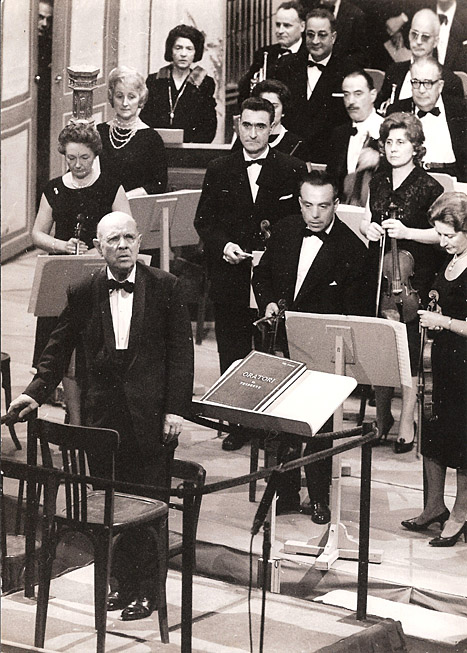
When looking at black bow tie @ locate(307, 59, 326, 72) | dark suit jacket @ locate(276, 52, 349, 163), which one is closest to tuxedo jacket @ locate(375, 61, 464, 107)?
dark suit jacket @ locate(276, 52, 349, 163)

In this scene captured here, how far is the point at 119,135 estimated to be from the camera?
6191 millimetres

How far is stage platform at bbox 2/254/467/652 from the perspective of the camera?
17.4 feet

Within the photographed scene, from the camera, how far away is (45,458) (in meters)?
4.86

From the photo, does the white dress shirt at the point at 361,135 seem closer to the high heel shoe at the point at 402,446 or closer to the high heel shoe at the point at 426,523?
the high heel shoe at the point at 402,446

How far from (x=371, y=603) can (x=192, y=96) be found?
2.80m

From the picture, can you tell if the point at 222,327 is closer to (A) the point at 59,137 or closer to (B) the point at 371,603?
(A) the point at 59,137

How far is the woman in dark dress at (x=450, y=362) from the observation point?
5.52 metres

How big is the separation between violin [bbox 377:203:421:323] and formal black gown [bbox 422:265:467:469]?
293mm

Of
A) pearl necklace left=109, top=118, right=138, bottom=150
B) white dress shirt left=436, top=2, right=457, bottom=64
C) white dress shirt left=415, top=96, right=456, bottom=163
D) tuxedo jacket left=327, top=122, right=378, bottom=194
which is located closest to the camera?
white dress shirt left=436, top=2, right=457, bottom=64

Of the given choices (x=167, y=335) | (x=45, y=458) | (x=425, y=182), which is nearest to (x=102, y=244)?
(x=167, y=335)

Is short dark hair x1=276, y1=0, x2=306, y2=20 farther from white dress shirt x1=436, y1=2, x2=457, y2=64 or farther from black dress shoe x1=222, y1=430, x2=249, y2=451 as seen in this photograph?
black dress shoe x1=222, y1=430, x2=249, y2=451

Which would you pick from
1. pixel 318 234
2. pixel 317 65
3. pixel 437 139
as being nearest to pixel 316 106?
pixel 317 65

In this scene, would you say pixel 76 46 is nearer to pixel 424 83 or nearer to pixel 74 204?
pixel 74 204

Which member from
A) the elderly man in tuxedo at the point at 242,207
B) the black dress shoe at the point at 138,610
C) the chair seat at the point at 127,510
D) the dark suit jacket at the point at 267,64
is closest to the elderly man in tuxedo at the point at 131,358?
the black dress shoe at the point at 138,610
